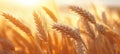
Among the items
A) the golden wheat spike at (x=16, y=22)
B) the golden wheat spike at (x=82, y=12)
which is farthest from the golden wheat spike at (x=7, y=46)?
the golden wheat spike at (x=82, y=12)

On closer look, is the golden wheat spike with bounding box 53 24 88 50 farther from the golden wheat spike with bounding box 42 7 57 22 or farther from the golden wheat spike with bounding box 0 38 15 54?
the golden wheat spike with bounding box 42 7 57 22

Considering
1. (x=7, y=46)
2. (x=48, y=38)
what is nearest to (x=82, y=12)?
(x=48, y=38)

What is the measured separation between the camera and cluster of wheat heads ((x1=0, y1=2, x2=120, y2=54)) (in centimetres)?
95

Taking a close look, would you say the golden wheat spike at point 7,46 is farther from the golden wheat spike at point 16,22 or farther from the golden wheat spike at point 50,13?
the golden wheat spike at point 50,13

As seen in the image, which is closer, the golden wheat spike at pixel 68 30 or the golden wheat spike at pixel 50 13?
the golden wheat spike at pixel 68 30

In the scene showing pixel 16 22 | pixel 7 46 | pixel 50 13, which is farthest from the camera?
pixel 50 13

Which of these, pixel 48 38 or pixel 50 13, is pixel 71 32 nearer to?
pixel 48 38

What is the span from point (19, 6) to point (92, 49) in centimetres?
51

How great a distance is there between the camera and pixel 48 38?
112 centimetres

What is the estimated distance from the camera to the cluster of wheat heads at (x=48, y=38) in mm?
952

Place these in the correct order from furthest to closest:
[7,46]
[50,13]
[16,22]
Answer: [50,13] → [16,22] → [7,46]

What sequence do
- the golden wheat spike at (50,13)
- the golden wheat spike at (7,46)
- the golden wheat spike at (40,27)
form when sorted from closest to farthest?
1. the golden wheat spike at (7,46)
2. the golden wheat spike at (40,27)
3. the golden wheat spike at (50,13)

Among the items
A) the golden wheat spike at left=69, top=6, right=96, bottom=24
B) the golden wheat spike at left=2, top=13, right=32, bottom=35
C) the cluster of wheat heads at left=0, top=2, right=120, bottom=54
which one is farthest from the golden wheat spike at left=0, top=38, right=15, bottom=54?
the golden wheat spike at left=69, top=6, right=96, bottom=24

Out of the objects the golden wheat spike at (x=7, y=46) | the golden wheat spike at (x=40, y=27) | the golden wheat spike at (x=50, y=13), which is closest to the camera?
the golden wheat spike at (x=7, y=46)
